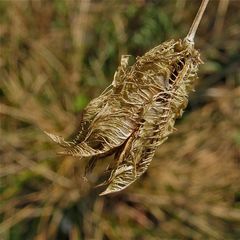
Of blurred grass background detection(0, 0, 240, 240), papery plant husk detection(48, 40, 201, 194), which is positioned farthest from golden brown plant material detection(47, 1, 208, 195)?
blurred grass background detection(0, 0, 240, 240)

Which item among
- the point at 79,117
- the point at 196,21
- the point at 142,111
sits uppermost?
the point at 79,117

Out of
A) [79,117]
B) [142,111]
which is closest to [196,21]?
[142,111]

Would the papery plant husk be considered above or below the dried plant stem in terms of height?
below

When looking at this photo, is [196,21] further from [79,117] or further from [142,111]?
[79,117]

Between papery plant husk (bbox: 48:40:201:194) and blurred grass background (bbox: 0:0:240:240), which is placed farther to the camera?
blurred grass background (bbox: 0:0:240:240)

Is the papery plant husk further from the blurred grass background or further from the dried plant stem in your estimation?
the blurred grass background

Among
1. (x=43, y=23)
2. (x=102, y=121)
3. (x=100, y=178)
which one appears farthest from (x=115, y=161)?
(x=43, y=23)

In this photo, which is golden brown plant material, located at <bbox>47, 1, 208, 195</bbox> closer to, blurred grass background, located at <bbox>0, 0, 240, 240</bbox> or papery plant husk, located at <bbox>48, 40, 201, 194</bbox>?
papery plant husk, located at <bbox>48, 40, 201, 194</bbox>
